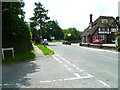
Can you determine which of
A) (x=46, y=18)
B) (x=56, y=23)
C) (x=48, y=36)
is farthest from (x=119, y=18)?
(x=56, y=23)

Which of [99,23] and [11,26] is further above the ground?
[99,23]

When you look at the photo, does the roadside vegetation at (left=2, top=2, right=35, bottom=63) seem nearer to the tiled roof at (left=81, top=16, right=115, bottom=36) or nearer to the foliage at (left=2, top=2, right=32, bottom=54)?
the foliage at (left=2, top=2, right=32, bottom=54)

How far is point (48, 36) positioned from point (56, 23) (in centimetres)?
2620

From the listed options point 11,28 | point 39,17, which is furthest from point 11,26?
point 39,17

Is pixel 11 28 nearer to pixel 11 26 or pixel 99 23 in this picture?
pixel 11 26

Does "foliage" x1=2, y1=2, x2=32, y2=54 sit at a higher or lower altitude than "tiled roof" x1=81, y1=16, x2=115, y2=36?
lower

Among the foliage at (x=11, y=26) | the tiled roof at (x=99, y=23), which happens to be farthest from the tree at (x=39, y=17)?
the foliage at (x=11, y=26)

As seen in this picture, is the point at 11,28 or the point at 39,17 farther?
the point at 39,17

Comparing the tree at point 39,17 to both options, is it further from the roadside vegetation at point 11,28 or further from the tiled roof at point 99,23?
the roadside vegetation at point 11,28

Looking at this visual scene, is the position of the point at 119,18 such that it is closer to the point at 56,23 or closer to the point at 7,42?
the point at 7,42

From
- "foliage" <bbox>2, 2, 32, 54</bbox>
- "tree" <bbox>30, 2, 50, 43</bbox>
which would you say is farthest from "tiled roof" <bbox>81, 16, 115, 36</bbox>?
"foliage" <bbox>2, 2, 32, 54</bbox>

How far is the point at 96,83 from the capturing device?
8859mm

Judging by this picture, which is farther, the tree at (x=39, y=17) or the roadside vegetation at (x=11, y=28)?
the tree at (x=39, y=17)

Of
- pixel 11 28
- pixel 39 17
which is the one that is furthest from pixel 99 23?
pixel 11 28
